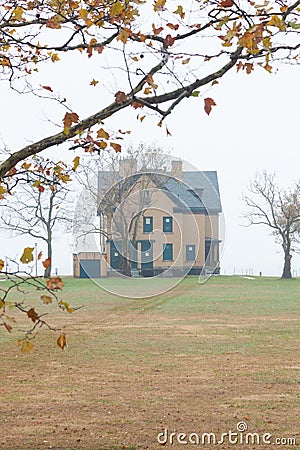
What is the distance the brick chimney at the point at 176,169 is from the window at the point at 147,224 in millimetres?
3150

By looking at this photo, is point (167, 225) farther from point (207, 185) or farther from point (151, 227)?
point (207, 185)

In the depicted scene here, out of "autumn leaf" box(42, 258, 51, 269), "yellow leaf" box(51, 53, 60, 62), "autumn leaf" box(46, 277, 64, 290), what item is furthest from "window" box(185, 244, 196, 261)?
"autumn leaf" box(46, 277, 64, 290)

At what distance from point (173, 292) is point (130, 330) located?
13.6 metres

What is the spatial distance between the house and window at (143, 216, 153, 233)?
5cm

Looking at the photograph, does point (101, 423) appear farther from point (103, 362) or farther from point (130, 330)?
point (130, 330)

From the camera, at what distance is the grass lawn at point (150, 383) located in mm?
6402

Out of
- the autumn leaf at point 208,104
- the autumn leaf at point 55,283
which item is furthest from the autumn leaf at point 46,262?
the autumn leaf at point 208,104

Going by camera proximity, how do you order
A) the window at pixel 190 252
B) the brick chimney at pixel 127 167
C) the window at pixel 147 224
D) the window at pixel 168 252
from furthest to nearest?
the window at pixel 147 224 → the window at pixel 190 252 → the window at pixel 168 252 → the brick chimney at pixel 127 167

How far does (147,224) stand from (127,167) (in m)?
3.42

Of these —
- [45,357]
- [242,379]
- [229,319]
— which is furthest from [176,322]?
[242,379]

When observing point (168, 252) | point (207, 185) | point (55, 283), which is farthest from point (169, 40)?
point (207, 185)

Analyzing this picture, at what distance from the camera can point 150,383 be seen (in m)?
8.70

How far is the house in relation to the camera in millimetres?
37956

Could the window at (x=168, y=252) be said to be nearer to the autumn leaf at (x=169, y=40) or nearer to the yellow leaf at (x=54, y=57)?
the yellow leaf at (x=54, y=57)
